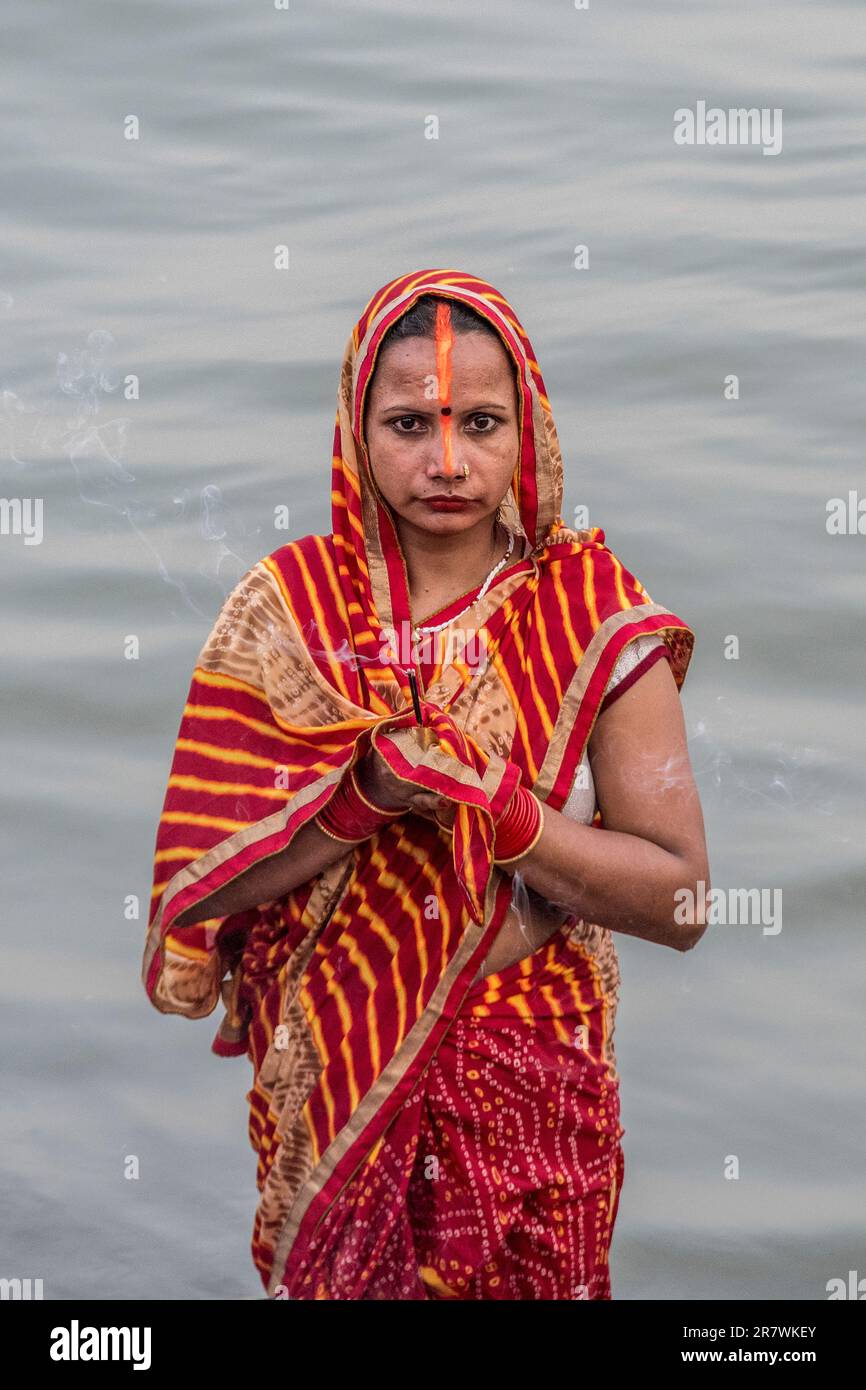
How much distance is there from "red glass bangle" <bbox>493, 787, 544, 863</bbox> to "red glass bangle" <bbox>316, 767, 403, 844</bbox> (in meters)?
0.13

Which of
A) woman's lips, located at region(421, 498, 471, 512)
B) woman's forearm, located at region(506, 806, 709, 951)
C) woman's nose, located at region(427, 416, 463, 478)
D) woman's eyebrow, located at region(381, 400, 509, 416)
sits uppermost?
woman's eyebrow, located at region(381, 400, 509, 416)

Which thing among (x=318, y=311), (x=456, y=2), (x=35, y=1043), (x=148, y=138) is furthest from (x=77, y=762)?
(x=456, y=2)

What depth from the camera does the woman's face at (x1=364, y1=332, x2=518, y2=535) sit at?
2312mm

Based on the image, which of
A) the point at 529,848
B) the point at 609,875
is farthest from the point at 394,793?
the point at 609,875

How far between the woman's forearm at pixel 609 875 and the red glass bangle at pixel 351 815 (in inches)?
6.5

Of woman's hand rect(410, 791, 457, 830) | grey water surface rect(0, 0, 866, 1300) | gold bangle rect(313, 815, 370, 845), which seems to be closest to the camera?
woman's hand rect(410, 791, 457, 830)

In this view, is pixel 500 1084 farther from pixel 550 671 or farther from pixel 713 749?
pixel 713 749

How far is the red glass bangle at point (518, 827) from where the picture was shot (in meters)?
2.23

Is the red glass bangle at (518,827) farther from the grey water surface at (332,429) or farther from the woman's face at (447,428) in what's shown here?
the grey water surface at (332,429)

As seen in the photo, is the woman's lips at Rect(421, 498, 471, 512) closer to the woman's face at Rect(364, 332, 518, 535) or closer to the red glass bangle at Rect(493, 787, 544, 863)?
the woman's face at Rect(364, 332, 518, 535)

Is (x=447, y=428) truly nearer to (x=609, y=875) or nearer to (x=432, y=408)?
(x=432, y=408)

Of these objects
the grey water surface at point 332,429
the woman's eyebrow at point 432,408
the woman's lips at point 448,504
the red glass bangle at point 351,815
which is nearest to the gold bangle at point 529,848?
the red glass bangle at point 351,815

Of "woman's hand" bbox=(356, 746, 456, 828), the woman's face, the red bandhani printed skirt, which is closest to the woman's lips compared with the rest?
the woman's face

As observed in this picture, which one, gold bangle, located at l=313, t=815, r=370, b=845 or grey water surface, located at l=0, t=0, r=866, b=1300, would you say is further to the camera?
grey water surface, located at l=0, t=0, r=866, b=1300
